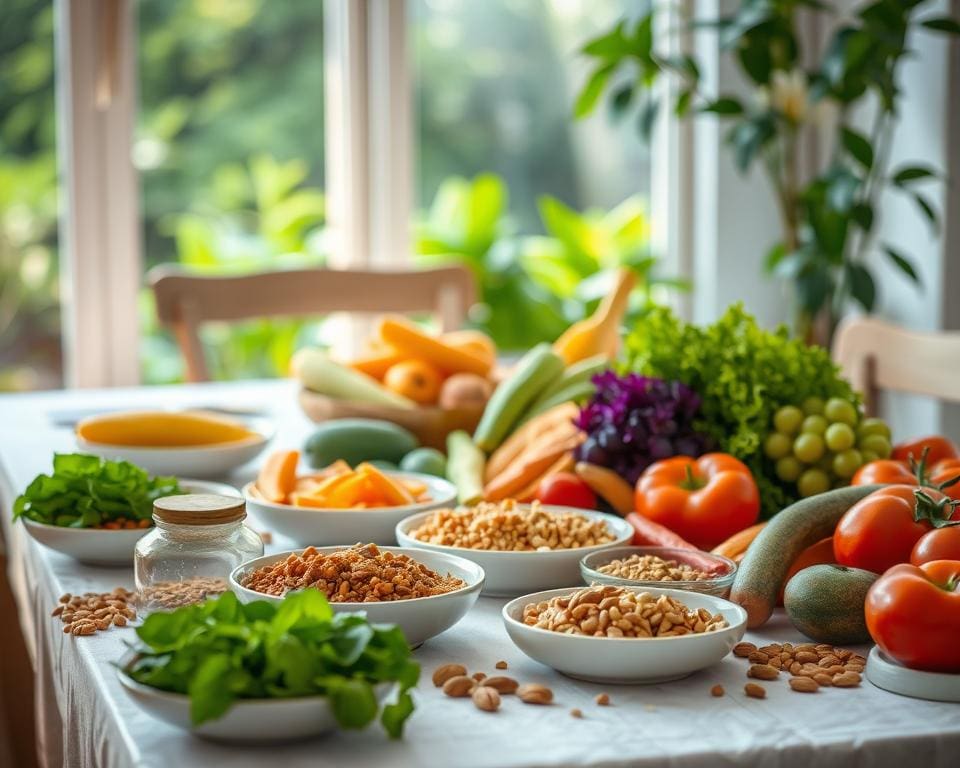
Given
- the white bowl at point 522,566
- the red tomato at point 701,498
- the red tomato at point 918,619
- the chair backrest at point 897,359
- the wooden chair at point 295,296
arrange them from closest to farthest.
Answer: the red tomato at point 918,619
the white bowl at point 522,566
the red tomato at point 701,498
the chair backrest at point 897,359
the wooden chair at point 295,296

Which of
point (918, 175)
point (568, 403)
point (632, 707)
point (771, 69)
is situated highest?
point (771, 69)

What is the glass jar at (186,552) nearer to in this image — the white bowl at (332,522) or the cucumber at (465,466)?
the white bowl at (332,522)

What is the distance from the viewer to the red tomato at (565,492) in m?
1.43

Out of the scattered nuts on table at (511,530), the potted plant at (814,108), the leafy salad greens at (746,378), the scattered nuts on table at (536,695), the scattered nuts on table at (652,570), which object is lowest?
the scattered nuts on table at (536,695)

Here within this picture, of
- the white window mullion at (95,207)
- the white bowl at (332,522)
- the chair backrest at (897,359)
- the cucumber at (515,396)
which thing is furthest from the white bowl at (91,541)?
the white window mullion at (95,207)

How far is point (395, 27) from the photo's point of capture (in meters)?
3.56

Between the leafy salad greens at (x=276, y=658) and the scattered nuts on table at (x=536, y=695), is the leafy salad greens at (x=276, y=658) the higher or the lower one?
the higher one

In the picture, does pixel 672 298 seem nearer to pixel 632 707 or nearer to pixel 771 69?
pixel 771 69

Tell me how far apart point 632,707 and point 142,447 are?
40.2 inches

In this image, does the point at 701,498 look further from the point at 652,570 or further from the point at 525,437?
the point at 525,437

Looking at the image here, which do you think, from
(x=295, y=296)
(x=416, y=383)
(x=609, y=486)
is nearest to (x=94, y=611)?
(x=609, y=486)

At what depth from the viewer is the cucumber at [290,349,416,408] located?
1.87 metres

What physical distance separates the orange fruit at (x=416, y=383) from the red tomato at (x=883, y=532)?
0.89m

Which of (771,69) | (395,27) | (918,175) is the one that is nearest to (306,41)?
(395,27)
